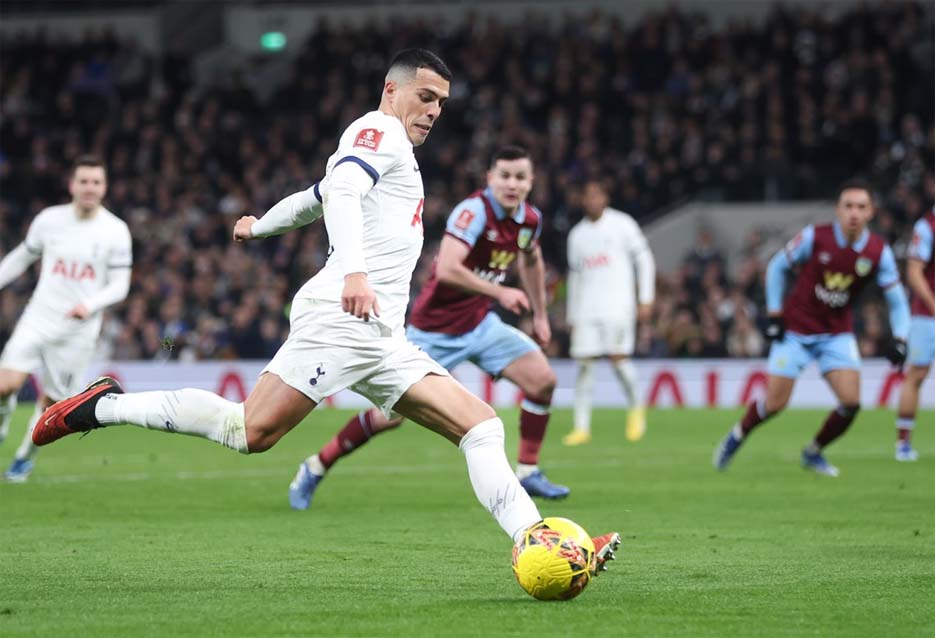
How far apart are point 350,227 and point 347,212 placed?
0.07 m

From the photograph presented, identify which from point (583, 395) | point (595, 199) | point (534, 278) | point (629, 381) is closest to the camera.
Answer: point (534, 278)

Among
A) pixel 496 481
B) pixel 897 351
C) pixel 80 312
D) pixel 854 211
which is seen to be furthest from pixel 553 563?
pixel 897 351

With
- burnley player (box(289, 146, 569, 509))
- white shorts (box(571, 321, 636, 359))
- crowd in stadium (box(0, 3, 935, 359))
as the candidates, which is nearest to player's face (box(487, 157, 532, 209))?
burnley player (box(289, 146, 569, 509))

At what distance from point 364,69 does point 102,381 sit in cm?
2611

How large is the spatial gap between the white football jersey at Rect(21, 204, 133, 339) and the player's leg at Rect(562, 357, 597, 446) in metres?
6.13

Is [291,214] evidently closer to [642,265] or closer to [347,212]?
[347,212]

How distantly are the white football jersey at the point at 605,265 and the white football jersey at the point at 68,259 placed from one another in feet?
22.2

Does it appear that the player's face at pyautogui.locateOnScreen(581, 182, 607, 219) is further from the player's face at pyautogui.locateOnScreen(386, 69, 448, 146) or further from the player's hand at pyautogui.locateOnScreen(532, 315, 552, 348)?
the player's face at pyautogui.locateOnScreen(386, 69, 448, 146)

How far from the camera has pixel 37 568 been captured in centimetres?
700

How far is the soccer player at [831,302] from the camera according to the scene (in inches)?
478

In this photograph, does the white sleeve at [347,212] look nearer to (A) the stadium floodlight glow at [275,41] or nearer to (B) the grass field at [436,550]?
(B) the grass field at [436,550]

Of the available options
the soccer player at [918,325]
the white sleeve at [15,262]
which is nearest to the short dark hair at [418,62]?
the white sleeve at [15,262]

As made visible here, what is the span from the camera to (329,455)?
33.4 feet

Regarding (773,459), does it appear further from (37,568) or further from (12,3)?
(12,3)
